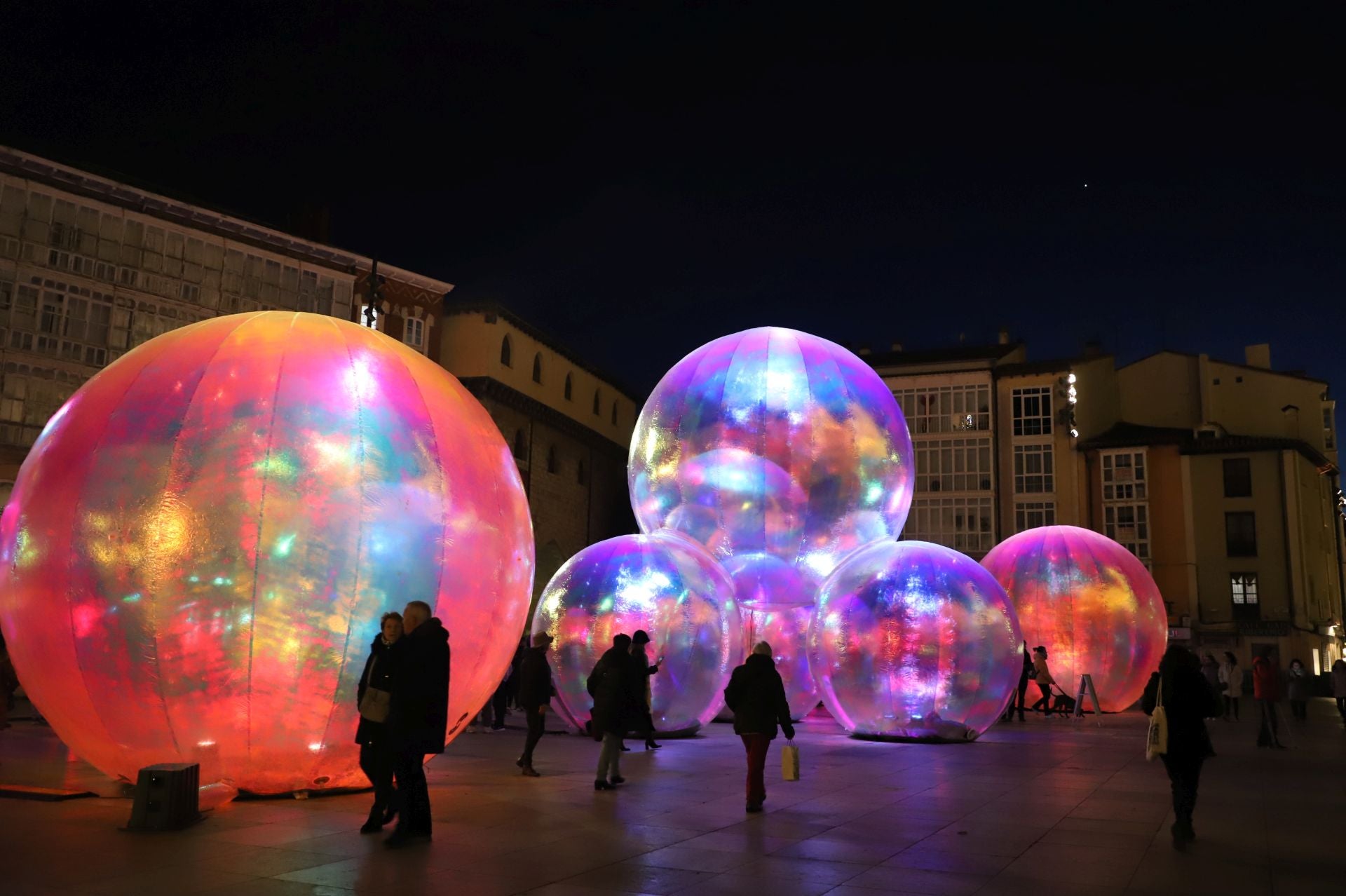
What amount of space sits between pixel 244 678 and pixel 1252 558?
49.6 m

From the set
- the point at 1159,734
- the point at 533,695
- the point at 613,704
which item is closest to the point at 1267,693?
the point at 1159,734

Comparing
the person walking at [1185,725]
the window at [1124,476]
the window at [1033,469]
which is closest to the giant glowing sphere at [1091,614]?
the person walking at [1185,725]

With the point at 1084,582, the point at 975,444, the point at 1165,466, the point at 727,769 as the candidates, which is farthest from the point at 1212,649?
the point at 727,769

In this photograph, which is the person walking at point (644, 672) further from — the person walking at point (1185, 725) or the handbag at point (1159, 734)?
the person walking at point (1185, 725)

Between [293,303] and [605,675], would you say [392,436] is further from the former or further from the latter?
[293,303]

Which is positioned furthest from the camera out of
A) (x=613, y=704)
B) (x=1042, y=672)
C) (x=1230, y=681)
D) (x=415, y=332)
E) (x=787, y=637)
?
(x=415, y=332)

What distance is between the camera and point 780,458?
55.8ft


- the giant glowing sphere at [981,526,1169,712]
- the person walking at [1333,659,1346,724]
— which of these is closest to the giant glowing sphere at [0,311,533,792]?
the giant glowing sphere at [981,526,1169,712]

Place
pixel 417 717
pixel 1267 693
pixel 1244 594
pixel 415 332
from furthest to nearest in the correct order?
pixel 1244 594 → pixel 415 332 → pixel 1267 693 → pixel 417 717

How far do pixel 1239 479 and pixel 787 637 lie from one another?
4003 cm

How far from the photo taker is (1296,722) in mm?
24578

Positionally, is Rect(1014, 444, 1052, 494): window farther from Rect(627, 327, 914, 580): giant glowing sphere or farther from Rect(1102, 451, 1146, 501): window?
Rect(627, 327, 914, 580): giant glowing sphere

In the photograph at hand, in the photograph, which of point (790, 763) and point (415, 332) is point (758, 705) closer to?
point (790, 763)

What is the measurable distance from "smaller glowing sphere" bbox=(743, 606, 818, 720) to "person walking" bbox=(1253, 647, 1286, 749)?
6693 mm
